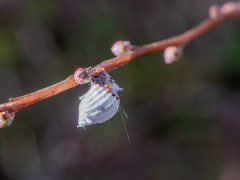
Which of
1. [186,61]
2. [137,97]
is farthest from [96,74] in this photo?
[186,61]

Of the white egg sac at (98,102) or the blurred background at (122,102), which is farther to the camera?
the blurred background at (122,102)

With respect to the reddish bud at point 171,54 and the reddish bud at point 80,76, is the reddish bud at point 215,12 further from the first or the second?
the reddish bud at point 80,76

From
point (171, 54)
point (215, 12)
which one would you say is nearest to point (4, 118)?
point (171, 54)

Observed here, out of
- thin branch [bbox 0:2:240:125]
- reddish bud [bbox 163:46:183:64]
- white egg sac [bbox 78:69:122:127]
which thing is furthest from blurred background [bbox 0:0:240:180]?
white egg sac [bbox 78:69:122:127]

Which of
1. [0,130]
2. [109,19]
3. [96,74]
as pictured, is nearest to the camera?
[96,74]

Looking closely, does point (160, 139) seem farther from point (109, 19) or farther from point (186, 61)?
point (109, 19)

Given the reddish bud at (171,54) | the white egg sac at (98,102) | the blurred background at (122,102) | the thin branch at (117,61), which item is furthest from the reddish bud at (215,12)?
the blurred background at (122,102)
